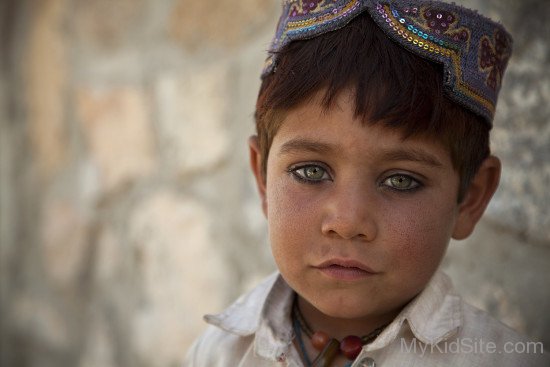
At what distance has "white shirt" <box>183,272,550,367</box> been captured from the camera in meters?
1.41

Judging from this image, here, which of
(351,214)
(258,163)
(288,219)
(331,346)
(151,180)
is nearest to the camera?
(351,214)

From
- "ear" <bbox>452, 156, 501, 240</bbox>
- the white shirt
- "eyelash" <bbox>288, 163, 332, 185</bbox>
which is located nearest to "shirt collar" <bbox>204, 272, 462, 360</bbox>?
the white shirt

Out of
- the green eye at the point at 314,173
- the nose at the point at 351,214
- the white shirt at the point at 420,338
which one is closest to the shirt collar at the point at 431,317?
the white shirt at the point at 420,338

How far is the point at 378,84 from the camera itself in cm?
132

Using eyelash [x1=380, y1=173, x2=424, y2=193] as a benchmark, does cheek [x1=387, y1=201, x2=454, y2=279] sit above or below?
below

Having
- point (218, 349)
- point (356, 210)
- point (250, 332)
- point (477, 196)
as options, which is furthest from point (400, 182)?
point (218, 349)

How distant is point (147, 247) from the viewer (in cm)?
274

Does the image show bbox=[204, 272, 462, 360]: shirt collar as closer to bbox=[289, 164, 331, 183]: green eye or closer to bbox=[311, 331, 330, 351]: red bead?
bbox=[311, 331, 330, 351]: red bead

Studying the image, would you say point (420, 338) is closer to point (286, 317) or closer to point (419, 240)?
point (419, 240)

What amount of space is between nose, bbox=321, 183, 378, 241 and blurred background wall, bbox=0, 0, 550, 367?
23.6 inches

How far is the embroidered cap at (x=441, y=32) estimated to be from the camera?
1.34m

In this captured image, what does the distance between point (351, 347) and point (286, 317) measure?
187 millimetres

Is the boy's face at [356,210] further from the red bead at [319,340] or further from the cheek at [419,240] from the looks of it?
the red bead at [319,340]

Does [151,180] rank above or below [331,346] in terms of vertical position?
above
